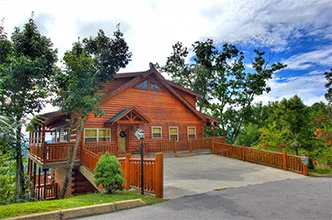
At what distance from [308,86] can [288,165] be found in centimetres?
1263

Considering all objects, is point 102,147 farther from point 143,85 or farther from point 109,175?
point 109,175

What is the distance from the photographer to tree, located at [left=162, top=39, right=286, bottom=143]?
2681cm

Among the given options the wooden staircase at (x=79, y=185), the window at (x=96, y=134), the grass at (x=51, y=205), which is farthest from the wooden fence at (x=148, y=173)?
the window at (x=96, y=134)

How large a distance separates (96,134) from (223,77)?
723 inches

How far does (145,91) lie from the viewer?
17.6m

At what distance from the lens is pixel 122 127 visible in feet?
52.2

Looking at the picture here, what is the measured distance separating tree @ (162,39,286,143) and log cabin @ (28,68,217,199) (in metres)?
7.38

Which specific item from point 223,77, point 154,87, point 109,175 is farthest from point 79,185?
point 223,77

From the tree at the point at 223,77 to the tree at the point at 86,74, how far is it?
17.2 metres

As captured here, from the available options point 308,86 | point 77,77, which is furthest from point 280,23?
point 77,77

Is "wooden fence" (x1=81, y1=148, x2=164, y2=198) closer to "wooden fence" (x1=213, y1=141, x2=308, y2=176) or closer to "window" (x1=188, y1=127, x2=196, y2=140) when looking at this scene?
"wooden fence" (x1=213, y1=141, x2=308, y2=176)

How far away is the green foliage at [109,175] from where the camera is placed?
6.52m

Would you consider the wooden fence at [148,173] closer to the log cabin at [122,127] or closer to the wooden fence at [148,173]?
the wooden fence at [148,173]

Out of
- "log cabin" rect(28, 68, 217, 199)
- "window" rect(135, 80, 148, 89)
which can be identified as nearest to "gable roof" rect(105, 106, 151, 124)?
"log cabin" rect(28, 68, 217, 199)
